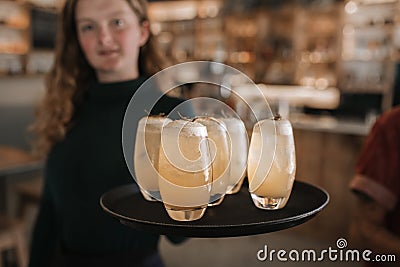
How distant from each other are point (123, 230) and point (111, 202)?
52cm

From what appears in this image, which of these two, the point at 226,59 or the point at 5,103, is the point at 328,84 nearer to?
the point at 226,59

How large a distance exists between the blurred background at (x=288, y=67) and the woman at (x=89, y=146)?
6.64ft

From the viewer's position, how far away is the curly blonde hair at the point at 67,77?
1.43 m

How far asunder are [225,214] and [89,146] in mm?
703

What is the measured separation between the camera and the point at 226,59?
6.92 meters

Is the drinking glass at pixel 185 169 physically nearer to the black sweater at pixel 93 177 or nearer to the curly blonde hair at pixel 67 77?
the black sweater at pixel 93 177

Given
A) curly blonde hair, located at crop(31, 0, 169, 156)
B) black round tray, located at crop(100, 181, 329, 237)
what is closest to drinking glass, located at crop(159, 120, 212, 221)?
black round tray, located at crop(100, 181, 329, 237)

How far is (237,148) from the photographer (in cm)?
84

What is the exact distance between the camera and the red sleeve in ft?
4.52

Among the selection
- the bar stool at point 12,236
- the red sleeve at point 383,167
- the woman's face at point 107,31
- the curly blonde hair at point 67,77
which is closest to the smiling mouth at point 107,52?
the woman's face at point 107,31

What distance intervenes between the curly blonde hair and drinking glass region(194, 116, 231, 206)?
76 centimetres

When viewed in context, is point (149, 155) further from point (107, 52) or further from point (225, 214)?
point (107, 52)

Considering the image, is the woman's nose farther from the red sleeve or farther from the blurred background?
the blurred background

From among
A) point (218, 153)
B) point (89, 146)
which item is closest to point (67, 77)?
point (89, 146)
